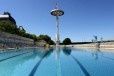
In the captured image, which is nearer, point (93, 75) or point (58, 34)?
point (93, 75)

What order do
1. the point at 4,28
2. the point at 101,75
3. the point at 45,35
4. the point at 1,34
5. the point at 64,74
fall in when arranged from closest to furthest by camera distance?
the point at 101,75
the point at 64,74
the point at 1,34
the point at 4,28
the point at 45,35

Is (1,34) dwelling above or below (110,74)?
above

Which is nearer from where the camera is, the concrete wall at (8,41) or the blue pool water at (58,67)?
the blue pool water at (58,67)

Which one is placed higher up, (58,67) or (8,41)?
(8,41)

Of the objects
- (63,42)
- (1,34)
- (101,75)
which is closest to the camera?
(101,75)

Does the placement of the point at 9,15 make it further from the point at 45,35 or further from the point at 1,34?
the point at 1,34

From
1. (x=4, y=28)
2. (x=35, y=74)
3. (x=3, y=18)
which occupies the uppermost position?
(x=3, y=18)

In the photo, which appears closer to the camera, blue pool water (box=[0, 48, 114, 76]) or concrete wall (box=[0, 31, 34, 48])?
blue pool water (box=[0, 48, 114, 76])

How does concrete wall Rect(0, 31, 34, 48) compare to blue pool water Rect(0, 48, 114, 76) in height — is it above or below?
above

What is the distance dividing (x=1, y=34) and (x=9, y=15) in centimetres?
4440

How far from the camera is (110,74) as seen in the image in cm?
770

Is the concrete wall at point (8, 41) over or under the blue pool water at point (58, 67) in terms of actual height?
over

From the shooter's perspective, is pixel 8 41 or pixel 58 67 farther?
pixel 8 41

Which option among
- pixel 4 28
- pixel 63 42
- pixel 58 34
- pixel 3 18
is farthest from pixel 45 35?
pixel 4 28
